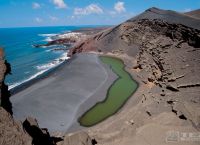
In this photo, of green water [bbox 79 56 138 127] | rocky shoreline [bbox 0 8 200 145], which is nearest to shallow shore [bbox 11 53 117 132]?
green water [bbox 79 56 138 127]

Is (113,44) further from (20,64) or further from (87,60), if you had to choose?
(20,64)

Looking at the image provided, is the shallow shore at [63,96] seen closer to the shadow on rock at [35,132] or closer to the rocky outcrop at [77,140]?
the rocky outcrop at [77,140]

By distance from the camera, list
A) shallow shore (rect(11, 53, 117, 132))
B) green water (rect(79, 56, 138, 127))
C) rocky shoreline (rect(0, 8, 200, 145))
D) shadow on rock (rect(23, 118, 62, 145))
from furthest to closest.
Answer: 1. green water (rect(79, 56, 138, 127))
2. shallow shore (rect(11, 53, 117, 132))
3. rocky shoreline (rect(0, 8, 200, 145))
4. shadow on rock (rect(23, 118, 62, 145))

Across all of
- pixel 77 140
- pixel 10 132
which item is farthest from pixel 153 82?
pixel 10 132

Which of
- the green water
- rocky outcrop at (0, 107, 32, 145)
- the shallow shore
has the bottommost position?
the green water

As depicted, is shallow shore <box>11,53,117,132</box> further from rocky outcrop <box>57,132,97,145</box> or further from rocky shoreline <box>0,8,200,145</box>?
rocky outcrop <box>57,132,97,145</box>

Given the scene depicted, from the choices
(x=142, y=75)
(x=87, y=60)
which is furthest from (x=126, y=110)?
(x=87, y=60)
